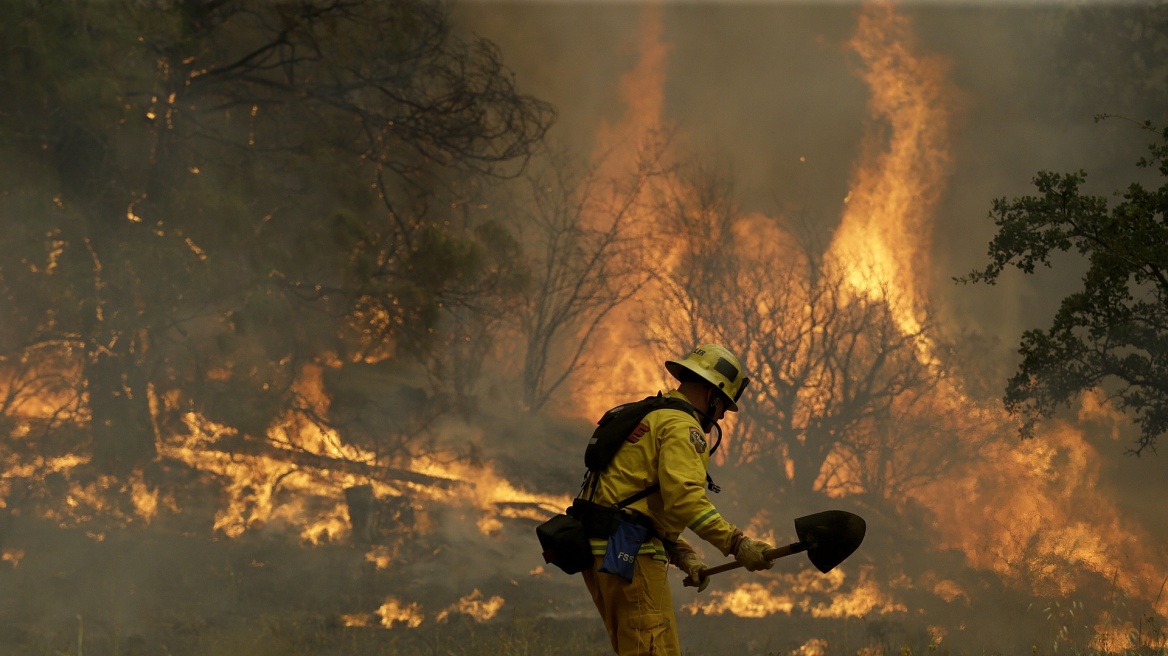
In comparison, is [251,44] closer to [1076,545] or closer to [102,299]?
[102,299]

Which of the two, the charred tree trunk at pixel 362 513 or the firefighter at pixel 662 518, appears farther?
the charred tree trunk at pixel 362 513

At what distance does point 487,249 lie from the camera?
46.0 feet

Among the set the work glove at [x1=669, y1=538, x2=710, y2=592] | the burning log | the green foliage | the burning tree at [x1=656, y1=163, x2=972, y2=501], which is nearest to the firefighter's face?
the work glove at [x1=669, y1=538, x2=710, y2=592]

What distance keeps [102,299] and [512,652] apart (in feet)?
20.6

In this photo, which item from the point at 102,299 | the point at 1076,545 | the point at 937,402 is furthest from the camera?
the point at 937,402

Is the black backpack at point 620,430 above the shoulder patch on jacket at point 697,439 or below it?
above

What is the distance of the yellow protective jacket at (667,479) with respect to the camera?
13.9 feet

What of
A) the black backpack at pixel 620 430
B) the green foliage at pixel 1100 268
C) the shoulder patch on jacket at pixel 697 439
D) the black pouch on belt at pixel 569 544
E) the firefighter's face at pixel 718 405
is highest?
the green foliage at pixel 1100 268

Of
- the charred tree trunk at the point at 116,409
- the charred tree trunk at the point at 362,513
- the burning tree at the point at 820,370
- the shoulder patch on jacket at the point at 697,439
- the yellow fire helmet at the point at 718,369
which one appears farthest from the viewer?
the burning tree at the point at 820,370

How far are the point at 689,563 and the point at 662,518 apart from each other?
227 mm

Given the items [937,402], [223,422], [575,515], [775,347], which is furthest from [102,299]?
[937,402]

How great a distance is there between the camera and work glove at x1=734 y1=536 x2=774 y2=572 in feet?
13.5

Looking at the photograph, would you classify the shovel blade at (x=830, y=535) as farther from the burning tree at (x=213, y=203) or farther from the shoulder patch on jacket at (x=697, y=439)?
the burning tree at (x=213, y=203)

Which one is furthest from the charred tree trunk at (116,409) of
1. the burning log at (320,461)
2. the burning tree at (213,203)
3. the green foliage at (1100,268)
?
the green foliage at (1100,268)
